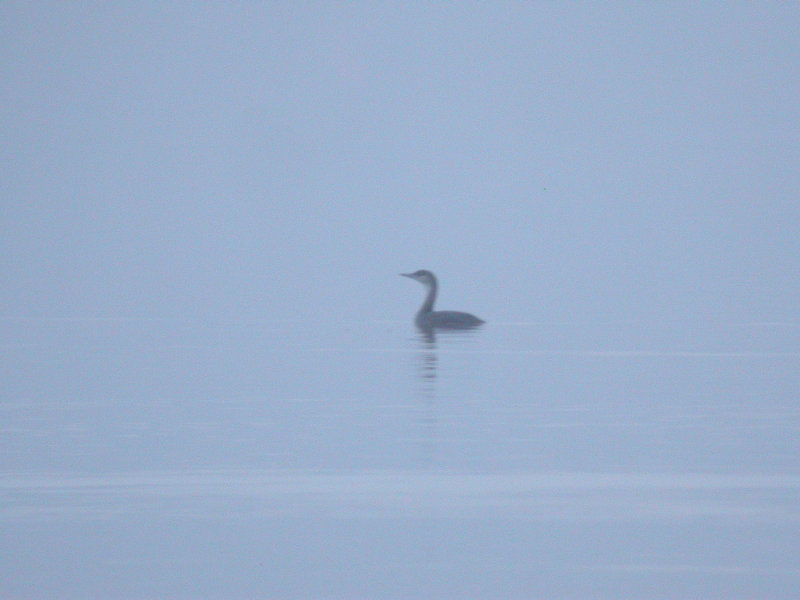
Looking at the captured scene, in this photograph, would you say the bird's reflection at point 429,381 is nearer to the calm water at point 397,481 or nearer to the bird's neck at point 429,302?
the calm water at point 397,481

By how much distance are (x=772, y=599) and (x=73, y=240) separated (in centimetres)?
11011

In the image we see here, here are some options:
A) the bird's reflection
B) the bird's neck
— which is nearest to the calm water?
the bird's reflection

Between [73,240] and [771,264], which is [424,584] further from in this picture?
[73,240]

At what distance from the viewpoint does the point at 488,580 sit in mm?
7555

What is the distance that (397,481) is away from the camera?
9.73 meters

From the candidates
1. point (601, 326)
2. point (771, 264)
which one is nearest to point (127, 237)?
point (771, 264)

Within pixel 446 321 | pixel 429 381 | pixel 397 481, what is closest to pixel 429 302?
pixel 446 321

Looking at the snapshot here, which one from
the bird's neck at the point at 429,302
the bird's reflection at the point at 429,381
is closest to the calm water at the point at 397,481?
the bird's reflection at the point at 429,381

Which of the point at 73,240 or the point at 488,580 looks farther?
the point at 73,240

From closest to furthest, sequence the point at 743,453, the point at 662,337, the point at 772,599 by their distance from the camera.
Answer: the point at 772,599, the point at 743,453, the point at 662,337

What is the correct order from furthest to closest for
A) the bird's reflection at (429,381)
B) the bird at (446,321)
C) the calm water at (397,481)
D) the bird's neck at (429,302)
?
the bird's neck at (429,302)
the bird at (446,321)
the bird's reflection at (429,381)
the calm water at (397,481)

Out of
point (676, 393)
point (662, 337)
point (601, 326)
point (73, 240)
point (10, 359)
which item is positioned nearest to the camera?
point (676, 393)

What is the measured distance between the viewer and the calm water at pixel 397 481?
7633mm

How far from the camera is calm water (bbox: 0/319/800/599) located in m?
7.63
